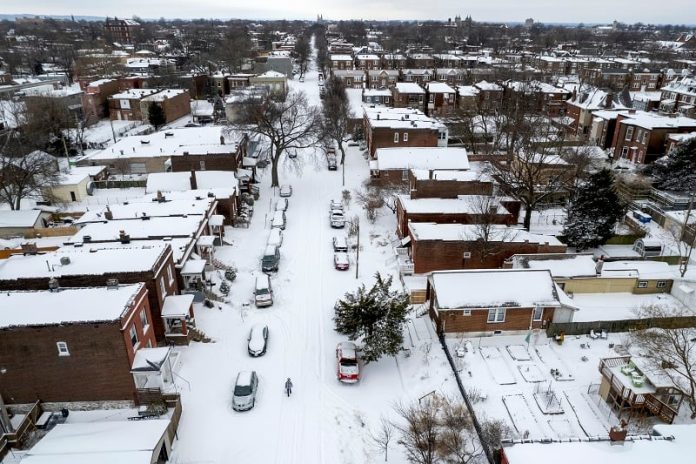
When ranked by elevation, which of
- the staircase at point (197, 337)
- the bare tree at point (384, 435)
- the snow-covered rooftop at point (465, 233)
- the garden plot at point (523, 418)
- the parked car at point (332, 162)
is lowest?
the bare tree at point (384, 435)

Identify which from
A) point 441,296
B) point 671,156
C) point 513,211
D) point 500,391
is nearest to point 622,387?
point 500,391

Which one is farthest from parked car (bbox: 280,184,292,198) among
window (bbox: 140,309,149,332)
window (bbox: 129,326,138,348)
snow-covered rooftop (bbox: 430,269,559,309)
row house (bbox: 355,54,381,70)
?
row house (bbox: 355,54,381,70)

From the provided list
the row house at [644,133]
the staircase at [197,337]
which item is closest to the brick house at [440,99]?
the row house at [644,133]

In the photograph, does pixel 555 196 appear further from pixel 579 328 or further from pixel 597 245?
pixel 579 328

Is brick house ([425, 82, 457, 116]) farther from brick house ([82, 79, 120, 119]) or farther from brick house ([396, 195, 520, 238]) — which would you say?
brick house ([82, 79, 120, 119])

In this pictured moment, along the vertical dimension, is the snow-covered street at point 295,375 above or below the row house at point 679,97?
below

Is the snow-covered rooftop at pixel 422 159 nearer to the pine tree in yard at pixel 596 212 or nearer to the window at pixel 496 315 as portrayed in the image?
the pine tree in yard at pixel 596 212
